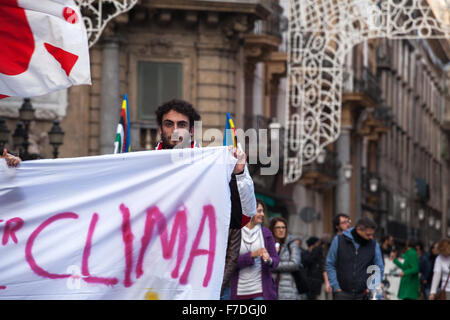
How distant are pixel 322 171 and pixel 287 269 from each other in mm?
26853

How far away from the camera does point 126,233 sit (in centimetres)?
665

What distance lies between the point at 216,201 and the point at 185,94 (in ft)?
68.2

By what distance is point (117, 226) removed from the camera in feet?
21.9

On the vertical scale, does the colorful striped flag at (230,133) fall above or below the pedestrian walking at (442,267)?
above

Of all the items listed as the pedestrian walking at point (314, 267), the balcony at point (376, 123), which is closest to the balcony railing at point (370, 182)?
the balcony at point (376, 123)

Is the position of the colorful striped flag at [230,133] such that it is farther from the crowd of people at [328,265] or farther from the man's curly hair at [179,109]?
the crowd of people at [328,265]

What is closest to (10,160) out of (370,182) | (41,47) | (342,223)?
(41,47)

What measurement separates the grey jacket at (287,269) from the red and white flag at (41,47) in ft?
17.0

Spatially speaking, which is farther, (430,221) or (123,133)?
(430,221)

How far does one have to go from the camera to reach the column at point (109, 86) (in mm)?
26172

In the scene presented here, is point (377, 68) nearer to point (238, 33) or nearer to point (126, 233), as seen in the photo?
point (238, 33)

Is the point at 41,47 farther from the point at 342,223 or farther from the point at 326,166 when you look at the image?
the point at 326,166

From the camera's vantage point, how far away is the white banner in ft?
21.3

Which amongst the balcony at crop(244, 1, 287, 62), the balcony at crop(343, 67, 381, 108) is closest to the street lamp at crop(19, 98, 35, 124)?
the balcony at crop(244, 1, 287, 62)
